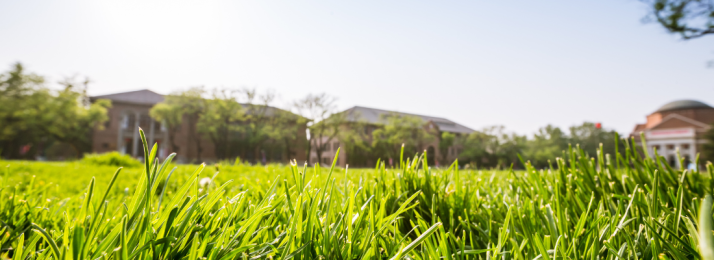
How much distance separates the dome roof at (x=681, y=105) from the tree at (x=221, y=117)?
78.6 metres

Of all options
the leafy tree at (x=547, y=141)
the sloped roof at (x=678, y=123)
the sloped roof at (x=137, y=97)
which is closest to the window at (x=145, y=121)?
the sloped roof at (x=137, y=97)

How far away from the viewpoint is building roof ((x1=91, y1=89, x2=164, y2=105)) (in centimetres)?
4284

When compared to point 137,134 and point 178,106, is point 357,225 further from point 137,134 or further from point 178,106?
point 137,134

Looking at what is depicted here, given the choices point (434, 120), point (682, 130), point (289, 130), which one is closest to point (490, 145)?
point (434, 120)

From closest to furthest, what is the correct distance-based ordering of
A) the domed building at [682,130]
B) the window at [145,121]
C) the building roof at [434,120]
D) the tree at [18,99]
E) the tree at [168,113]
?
the tree at [18,99] → the tree at [168,113] → the building roof at [434,120] → the window at [145,121] → the domed building at [682,130]

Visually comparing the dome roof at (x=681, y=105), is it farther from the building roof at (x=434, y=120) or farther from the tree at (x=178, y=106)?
the tree at (x=178, y=106)

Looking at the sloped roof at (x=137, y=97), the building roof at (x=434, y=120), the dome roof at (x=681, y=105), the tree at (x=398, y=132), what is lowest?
the tree at (x=398, y=132)

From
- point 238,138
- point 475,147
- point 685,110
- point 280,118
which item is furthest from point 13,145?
point 685,110

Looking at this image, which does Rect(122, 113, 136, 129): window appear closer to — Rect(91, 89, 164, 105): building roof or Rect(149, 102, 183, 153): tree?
Rect(91, 89, 164, 105): building roof

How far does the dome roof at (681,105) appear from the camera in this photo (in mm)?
64500

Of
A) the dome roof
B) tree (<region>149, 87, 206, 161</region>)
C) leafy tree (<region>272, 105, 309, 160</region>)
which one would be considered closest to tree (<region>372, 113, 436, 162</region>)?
leafy tree (<region>272, 105, 309, 160</region>)

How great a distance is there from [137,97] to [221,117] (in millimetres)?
16228

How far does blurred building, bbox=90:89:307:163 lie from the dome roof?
71301 millimetres

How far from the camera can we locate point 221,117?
1439 inches
